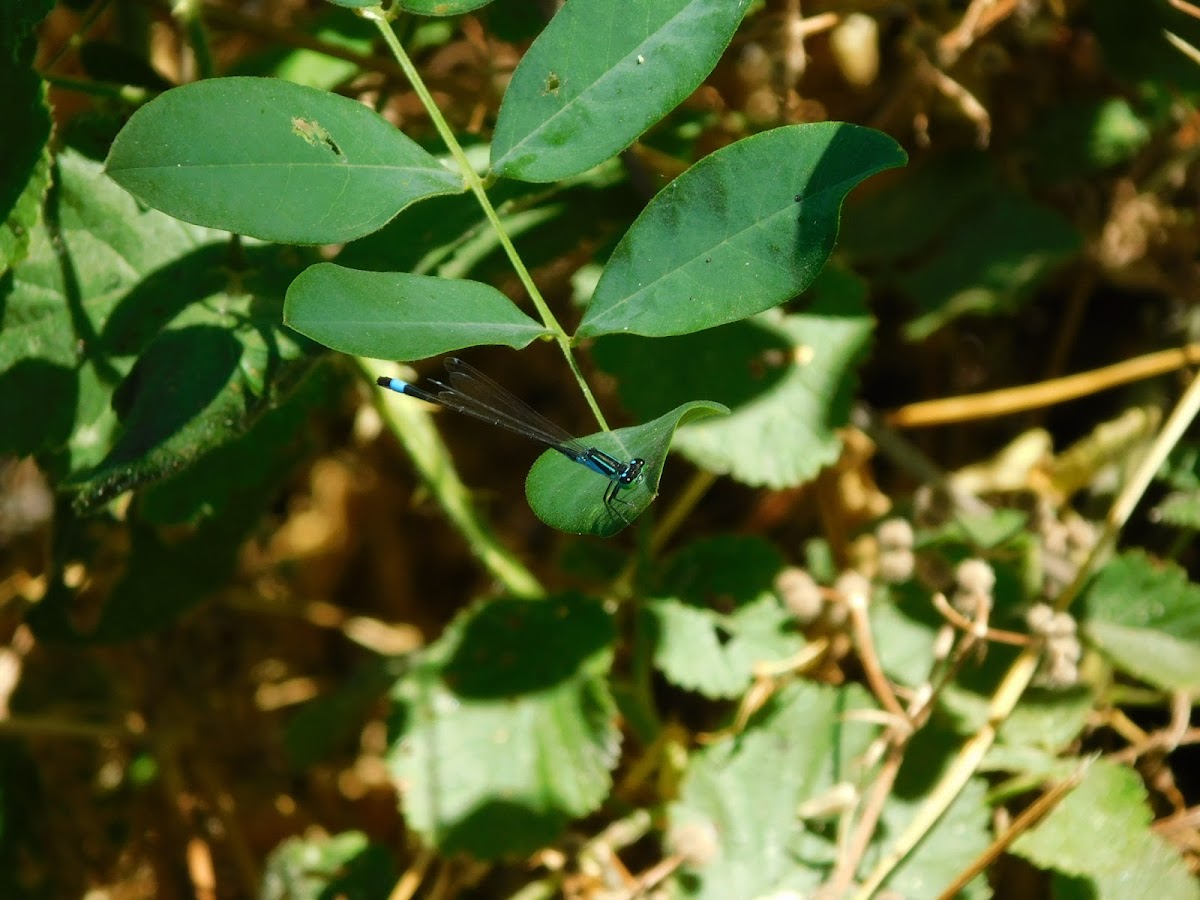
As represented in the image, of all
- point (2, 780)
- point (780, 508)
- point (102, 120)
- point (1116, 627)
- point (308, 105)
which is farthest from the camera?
point (780, 508)

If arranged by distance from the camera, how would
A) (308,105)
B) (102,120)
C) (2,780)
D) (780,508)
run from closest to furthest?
(308,105)
(102,120)
(2,780)
(780,508)

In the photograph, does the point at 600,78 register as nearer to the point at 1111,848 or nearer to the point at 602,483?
the point at 602,483

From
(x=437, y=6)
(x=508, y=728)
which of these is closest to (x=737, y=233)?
(x=437, y=6)

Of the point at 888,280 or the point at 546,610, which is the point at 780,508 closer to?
the point at 888,280

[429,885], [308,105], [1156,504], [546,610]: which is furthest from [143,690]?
[1156,504]

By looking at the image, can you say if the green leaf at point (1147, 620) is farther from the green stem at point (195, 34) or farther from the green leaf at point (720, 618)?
the green stem at point (195, 34)

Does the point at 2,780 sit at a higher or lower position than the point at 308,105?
lower

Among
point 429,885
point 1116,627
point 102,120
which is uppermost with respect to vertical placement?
point 102,120
